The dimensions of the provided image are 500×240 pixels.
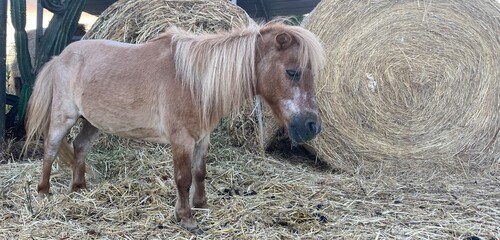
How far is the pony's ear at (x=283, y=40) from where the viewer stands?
231 cm

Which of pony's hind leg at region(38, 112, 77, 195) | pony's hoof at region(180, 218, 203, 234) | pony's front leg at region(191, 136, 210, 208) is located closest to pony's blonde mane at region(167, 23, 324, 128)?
pony's front leg at region(191, 136, 210, 208)

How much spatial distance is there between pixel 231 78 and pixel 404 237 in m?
1.05

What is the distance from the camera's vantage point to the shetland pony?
2311 mm

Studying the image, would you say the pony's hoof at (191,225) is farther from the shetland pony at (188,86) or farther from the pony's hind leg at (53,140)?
the pony's hind leg at (53,140)

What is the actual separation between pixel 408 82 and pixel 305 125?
63.3 inches

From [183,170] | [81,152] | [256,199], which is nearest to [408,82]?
[256,199]

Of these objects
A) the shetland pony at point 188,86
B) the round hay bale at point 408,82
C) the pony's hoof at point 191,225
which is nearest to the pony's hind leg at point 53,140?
the shetland pony at point 188,86

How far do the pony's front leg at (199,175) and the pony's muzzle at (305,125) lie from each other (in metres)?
0.56

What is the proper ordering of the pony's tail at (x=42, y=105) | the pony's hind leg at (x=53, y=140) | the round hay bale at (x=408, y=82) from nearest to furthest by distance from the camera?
1. the pony's hind leg at (x=53, y=140)
2. the pony's tail at (x=42, y=105)
3. the round hay bale at (x=408, y=82)

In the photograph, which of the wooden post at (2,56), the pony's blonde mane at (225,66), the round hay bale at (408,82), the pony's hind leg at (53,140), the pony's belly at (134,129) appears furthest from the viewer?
the wooden post at (2,56)

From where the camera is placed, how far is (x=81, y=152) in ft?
10.1

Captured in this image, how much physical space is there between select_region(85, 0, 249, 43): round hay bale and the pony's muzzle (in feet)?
4.92

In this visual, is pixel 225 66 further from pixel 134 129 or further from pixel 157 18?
pixel 157 18

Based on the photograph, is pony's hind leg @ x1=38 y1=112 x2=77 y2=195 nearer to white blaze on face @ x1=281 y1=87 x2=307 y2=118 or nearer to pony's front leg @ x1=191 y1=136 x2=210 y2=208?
pony's front leg @ x1=191 y1=136 x2=210 y2=208
